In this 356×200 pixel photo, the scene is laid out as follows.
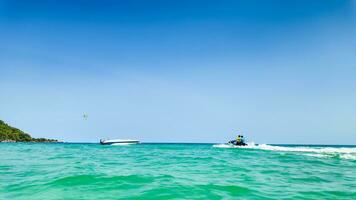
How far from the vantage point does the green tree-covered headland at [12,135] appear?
6306 inches

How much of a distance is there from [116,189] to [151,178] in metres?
2.54

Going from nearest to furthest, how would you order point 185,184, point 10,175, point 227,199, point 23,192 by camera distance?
point 227,199, point 23,192, point 185,184, point 10,175

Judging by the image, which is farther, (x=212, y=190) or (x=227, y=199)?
(x=212, y=190)

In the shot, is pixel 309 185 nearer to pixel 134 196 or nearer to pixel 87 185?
pixel 134 196

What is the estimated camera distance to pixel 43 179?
12.7 meters

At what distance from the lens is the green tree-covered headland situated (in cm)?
16018

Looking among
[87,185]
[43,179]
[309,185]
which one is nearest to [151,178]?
[87,185]

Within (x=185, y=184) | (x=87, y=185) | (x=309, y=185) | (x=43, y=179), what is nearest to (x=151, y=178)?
(x=185, y=184)

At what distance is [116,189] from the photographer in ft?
35.0

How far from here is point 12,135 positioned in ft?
547

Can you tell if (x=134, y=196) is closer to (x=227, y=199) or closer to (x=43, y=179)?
(x=227, y=199)

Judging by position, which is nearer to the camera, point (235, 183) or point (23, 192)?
point (23, 192)

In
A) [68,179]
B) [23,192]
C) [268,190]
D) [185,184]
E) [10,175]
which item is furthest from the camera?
[10,175]

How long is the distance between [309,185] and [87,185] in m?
8.24
